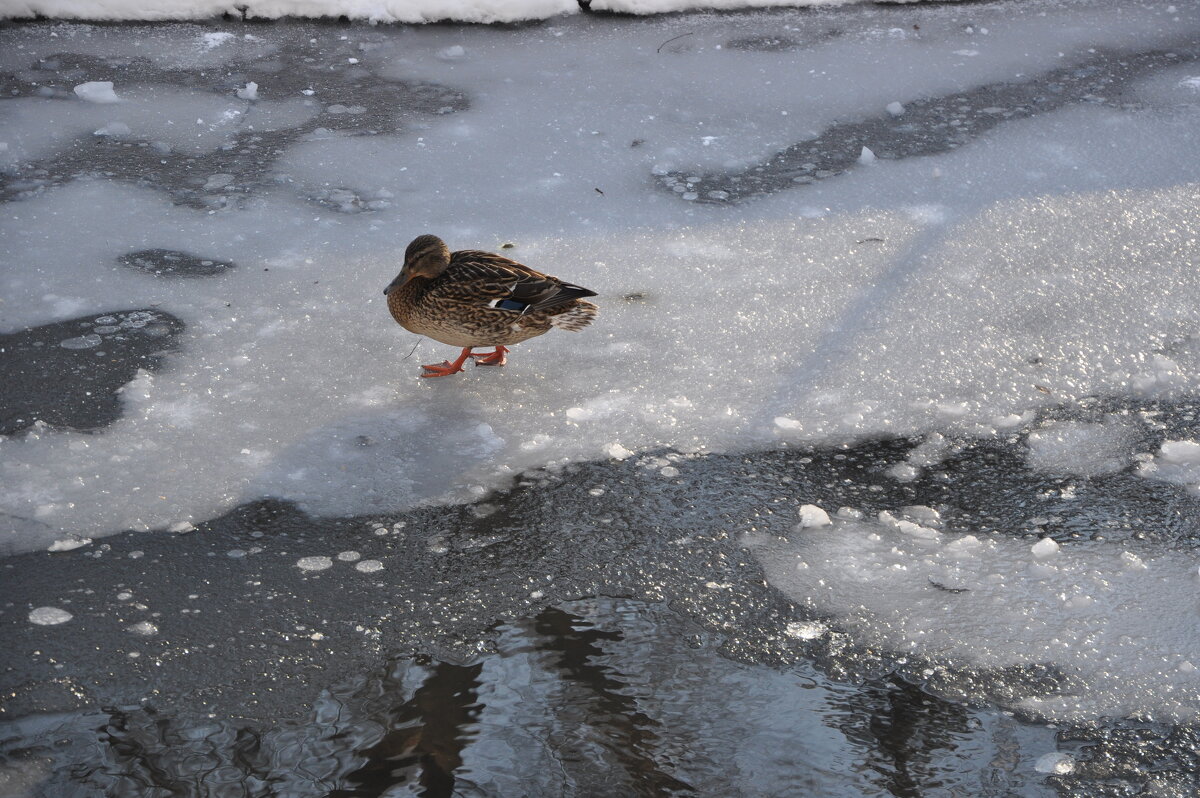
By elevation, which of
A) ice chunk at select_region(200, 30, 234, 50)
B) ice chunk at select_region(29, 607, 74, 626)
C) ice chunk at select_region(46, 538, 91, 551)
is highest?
ice chunk at select_region(200, 30, 234, 50)

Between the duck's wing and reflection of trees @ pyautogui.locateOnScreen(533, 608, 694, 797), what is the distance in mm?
1322

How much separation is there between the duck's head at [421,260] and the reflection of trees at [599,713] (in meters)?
1.52

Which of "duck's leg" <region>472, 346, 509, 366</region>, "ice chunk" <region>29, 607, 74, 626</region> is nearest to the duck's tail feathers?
"duck's leg" <region>472, 346, 509, 366</region>

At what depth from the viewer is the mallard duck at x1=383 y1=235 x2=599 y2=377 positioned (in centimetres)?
390

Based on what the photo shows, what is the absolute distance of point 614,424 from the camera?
12.4 ft

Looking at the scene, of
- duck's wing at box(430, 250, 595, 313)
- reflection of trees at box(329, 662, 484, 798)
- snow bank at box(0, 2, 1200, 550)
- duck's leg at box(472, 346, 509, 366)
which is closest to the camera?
reflection of trees at box(329, 662, 484, 798)

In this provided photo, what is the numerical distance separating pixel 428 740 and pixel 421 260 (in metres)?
1.92

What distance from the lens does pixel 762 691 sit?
276 cm

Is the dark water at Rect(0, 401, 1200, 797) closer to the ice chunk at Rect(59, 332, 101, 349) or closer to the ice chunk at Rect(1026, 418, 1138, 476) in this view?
the ice chunk at Rect(1026, 418, 1138, 476)

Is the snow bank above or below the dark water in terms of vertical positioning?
above

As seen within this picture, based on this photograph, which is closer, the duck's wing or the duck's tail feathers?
the duck's wing

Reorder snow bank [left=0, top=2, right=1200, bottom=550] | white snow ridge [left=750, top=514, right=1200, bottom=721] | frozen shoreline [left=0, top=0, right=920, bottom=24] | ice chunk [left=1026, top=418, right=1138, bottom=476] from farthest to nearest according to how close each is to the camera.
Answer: frozen shoreline [left=0, top=0, right=920, bottom=24] → snow bank [left=0, top=2, right=1200, bottom=550] → ice chunk [left=1026, top=418, right=1138, bottom=476] → white snow ridge [left=750, top=514, right=1200, bottom=721]

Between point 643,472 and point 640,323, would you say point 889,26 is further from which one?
point 643,472

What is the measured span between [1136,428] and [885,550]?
1116 mm
